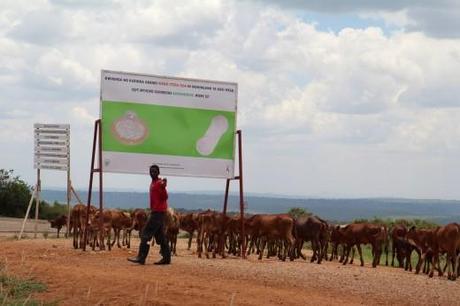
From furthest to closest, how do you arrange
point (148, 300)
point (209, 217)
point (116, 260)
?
point (209, 217)
point (116, 260)
point (148, 300)

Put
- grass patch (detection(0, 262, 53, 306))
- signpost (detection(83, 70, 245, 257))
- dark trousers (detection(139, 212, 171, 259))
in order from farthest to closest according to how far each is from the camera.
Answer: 1. signpost (detection(83, 70, 245, 257))
2. dark trousers (detection(139, 212, 171, 259))
3. grass patch (detection(0, 262, 53, 306))

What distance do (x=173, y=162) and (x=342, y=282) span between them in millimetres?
7318

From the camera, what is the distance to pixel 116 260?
70.3 feet

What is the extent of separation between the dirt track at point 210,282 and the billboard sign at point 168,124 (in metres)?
2.77

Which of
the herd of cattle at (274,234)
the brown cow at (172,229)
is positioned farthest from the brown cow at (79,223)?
the brown cow at (172,229)

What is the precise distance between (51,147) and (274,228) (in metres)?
8.10

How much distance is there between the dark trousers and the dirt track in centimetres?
41

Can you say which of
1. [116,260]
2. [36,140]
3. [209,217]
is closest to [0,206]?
[36,140]

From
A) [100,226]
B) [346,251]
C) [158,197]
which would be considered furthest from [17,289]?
[346,251]

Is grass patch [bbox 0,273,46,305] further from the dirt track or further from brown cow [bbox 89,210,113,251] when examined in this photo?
A: brown cow [bbox 89,210,113,251]

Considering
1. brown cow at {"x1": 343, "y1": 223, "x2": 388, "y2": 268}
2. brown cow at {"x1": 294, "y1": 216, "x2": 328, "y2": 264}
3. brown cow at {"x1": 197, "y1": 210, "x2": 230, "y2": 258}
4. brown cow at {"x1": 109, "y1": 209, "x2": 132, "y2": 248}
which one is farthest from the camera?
brown cow at {"x1": 109, "y1": 209, "x2": 132, "y2": 248}

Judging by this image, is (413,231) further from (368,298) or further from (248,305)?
(248,305)

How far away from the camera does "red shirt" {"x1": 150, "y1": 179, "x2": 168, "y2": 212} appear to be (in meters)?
20.4

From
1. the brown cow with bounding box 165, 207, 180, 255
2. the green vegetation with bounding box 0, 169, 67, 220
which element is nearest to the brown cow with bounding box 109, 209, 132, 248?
the brown cow with bounding box 165, 207, 180, 255
